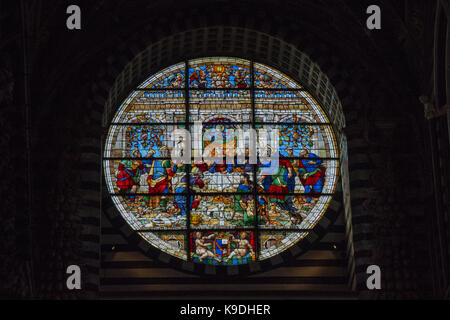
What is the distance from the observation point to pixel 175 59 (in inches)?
883

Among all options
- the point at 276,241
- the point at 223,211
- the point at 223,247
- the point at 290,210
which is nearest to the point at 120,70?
the point at 223,211

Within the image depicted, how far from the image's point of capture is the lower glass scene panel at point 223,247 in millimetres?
20781

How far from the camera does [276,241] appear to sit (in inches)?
827

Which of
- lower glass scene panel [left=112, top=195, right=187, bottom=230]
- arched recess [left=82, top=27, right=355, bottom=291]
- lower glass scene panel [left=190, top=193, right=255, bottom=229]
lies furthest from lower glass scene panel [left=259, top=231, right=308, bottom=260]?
lower glass scene panel [left=112, top=195, right=187, bottom=230]

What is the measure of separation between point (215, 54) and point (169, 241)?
4342mm

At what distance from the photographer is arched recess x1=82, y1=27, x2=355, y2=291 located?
20250mm

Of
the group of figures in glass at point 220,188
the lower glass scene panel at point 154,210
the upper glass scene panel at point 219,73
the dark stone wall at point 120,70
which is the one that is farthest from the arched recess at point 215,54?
the group of figures in glass at point 220,188

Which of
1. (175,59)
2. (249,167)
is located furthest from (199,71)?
(249,167)

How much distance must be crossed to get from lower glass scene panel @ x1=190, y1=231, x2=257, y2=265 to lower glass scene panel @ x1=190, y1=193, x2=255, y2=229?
0.17 m

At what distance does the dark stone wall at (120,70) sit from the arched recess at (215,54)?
0.08m

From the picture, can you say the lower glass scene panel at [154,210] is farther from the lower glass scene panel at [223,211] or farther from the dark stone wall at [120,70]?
the dark stone wall at [120,70]

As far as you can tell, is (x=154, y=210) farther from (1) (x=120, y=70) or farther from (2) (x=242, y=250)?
(1) (x=120, y=70)

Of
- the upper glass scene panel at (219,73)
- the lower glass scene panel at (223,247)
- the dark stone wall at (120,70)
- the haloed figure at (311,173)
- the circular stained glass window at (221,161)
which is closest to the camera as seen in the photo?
the dark stone wall at (120,70)

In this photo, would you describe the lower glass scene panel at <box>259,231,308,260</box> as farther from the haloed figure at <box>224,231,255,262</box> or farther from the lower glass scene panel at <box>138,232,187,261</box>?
the lower glass scene panel at <box>138,232,187,261</box>
